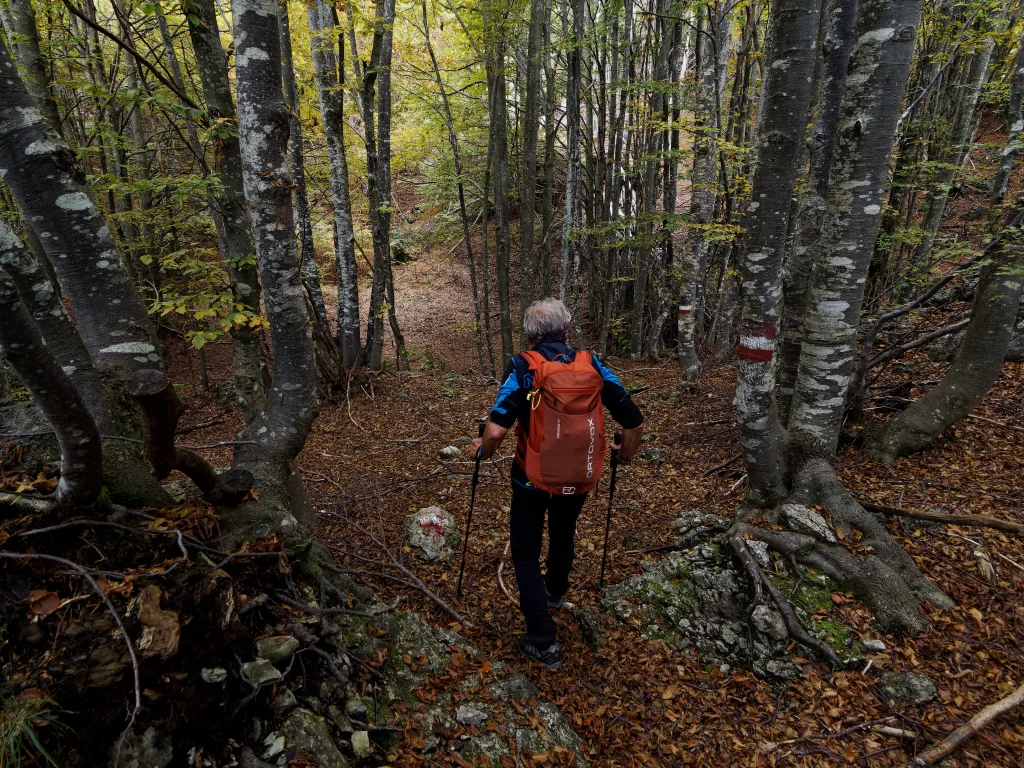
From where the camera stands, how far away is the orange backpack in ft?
9.71

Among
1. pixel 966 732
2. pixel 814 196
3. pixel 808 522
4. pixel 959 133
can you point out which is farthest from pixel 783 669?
pixel 959 133

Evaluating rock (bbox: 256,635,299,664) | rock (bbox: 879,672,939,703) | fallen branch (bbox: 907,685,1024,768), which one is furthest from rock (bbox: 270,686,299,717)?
rock (bbox: 879,672,939,703)

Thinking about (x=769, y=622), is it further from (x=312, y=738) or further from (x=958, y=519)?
(x=312, y=738)

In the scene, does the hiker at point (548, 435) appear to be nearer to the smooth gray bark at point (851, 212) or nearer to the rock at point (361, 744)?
the rock at point (361, 744)

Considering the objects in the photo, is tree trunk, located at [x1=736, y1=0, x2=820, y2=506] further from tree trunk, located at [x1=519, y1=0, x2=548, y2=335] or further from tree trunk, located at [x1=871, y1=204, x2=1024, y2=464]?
tree trunk, located at [x1=519, y1=0, x2=548, y2=335]

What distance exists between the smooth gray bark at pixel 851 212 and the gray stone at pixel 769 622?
4.70 ft

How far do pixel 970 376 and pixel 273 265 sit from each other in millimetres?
6462

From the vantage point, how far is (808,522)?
374 centimetres

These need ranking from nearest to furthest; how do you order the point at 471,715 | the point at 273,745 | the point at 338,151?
the point at 273,745
the point at 471,715
the point at 338,151

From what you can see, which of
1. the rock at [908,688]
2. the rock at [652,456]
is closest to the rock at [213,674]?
the rock at [908,688]

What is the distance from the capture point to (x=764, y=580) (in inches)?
139

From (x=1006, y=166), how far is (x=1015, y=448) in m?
2.85

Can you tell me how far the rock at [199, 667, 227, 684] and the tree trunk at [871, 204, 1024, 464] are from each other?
5684mm

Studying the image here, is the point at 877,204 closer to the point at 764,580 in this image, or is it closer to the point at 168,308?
the point at 764,580
